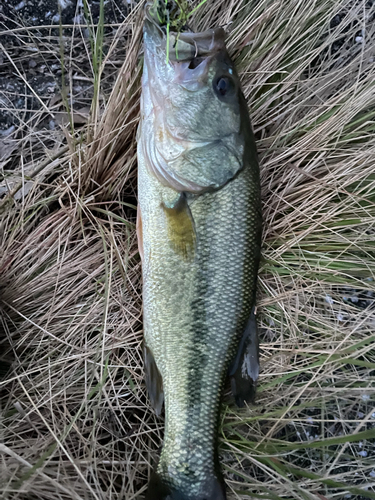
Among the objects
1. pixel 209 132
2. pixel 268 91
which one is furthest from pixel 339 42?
pixel 209 132

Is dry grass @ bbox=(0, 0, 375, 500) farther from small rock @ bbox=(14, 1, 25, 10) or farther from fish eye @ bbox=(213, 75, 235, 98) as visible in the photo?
fish eye @ bbox=(213, 75, 235, 98)

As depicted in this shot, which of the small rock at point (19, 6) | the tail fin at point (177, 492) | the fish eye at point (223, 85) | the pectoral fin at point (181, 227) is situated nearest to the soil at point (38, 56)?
the small rock at point (19, 6)

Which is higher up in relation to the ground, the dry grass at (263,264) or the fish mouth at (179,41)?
the fish mouth at (179,41)

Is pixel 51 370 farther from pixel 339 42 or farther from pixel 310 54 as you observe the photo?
pixel 339 42

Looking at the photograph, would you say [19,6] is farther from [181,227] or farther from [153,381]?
[153,381]

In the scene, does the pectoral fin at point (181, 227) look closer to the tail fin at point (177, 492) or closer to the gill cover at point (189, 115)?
the gill cover at point (189, 115)

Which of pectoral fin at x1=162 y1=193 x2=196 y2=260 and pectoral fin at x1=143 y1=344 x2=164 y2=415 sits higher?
pectoral fin at x1=162 y1=193 x2=196 y2=260

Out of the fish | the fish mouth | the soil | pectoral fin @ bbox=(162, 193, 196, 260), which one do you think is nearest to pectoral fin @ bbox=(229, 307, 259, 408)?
the fish
